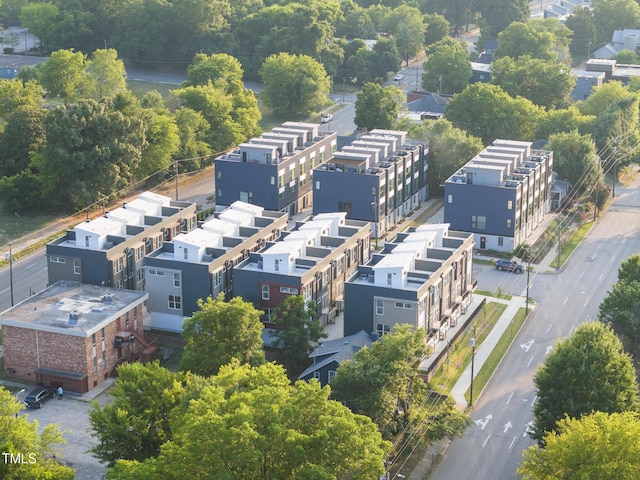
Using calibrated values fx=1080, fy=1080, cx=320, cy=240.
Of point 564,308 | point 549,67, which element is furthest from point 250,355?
Answer: point 549,67

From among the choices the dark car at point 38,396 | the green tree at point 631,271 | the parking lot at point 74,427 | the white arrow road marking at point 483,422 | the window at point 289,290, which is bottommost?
the parking lot at point 74,427

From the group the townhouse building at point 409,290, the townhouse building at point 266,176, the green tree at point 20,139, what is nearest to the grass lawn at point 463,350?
the townhouse building at point 409,290

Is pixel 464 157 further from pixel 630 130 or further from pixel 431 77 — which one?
pixel 431 77

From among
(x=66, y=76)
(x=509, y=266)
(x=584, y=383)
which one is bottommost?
(x=509, y=266)

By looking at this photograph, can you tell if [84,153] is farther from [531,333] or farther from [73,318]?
[531,333]

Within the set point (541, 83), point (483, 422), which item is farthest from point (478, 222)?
point (541, 83)

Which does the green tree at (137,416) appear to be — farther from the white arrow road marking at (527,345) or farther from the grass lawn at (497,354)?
the white arrow road marking at (527,345)

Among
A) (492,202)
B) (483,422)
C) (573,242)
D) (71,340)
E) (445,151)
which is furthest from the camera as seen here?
(445,151)
